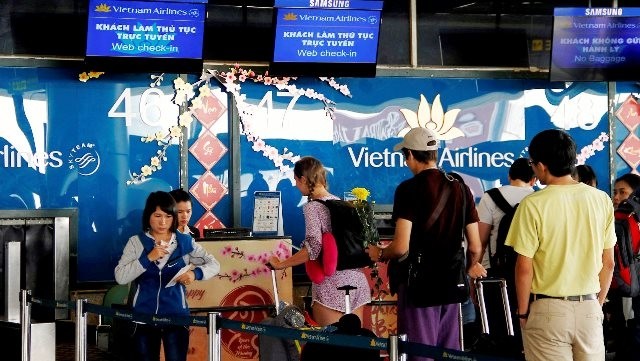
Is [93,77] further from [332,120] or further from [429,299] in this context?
[429,299]

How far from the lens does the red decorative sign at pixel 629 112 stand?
1056 centimetres

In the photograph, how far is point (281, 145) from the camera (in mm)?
9844

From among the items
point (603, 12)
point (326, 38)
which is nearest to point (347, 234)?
point (326, 38)

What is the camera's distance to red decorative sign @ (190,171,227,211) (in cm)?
962

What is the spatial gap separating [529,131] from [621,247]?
10.3 feet

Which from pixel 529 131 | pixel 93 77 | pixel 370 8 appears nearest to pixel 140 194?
pixel 93 77

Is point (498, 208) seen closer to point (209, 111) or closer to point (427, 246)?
point (427, 246)

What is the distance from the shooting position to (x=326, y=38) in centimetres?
948

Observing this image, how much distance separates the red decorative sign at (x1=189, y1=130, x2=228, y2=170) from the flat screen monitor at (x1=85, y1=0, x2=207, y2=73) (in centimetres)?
67

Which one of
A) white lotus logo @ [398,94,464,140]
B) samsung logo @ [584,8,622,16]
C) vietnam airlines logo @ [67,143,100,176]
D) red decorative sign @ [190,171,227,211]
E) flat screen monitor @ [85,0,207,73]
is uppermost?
samsung logo @ [584,8,622,16]

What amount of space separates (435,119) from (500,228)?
273 centimetres

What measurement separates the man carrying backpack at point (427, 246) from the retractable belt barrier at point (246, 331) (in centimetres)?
82

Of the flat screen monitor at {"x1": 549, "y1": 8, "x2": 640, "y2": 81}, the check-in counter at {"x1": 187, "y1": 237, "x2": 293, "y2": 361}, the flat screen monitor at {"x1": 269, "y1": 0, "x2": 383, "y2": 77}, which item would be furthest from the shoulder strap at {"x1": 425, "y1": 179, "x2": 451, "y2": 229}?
the flat screen monitor at {"x1": 549, "y1": 8, "x2": 640, "y2": 81}

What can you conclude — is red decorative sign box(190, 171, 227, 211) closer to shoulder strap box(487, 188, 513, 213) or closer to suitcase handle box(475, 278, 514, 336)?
shoulder strap box(487, 188, 513, 213)
